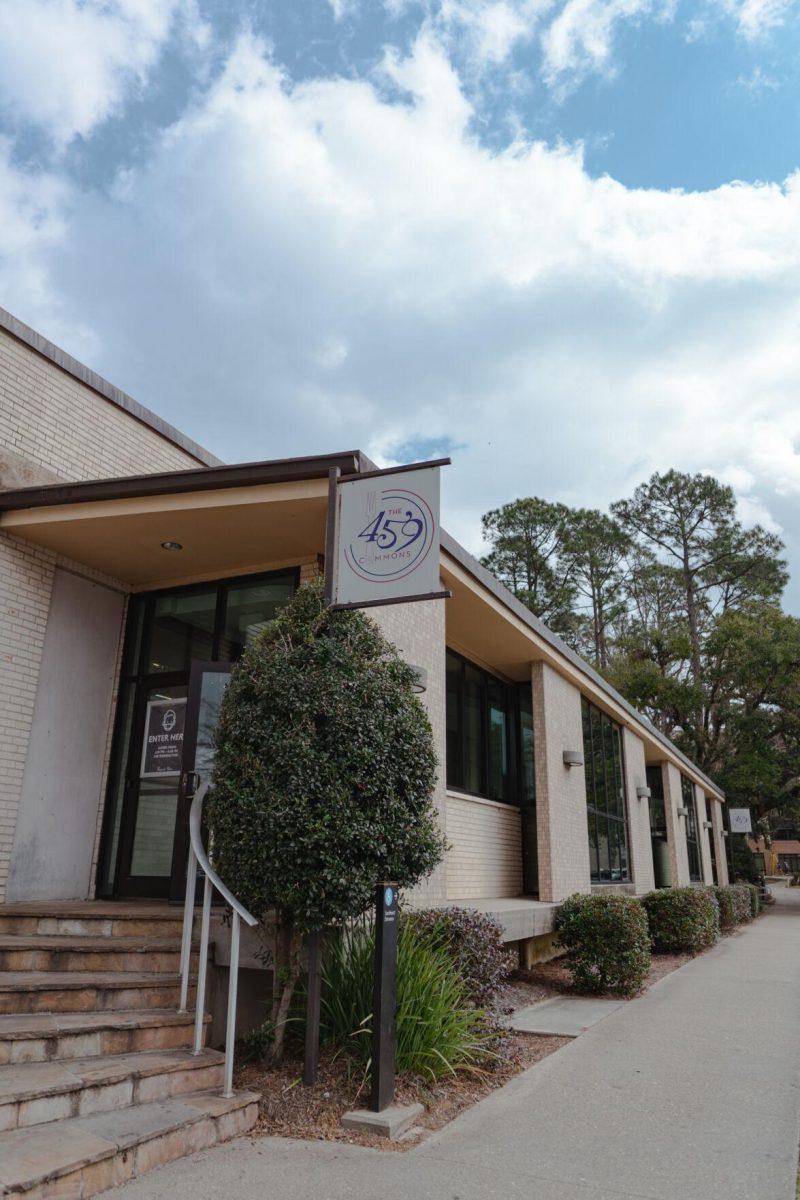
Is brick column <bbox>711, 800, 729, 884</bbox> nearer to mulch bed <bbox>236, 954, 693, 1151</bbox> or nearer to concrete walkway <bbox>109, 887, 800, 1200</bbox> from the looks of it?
concrete walkway <bbox>109, 887, 800, 1200</bbox>

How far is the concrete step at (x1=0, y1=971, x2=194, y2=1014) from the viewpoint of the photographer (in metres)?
4.52

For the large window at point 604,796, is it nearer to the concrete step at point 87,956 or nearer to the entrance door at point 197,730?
the entrance door at point 197,730

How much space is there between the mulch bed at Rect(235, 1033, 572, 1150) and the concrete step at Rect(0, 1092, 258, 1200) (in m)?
0.20

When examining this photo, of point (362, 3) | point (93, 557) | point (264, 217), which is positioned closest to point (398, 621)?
point (93, 557)

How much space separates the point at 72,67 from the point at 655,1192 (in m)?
10.8

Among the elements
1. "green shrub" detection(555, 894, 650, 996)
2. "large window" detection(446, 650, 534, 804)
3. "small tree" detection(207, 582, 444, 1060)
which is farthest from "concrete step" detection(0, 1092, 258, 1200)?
"large window" detection(446, 650, 534, 804)

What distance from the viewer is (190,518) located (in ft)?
20.6

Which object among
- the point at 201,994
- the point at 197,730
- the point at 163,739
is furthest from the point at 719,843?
the point at 201,994

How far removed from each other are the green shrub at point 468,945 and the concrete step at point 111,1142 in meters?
1.90

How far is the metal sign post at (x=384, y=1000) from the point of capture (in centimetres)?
424

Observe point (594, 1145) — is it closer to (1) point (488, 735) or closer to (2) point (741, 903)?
(1) point (488, 735)

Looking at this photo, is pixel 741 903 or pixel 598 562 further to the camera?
pixel 598 562

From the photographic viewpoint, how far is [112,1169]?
3236mm

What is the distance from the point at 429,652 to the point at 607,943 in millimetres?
3714
